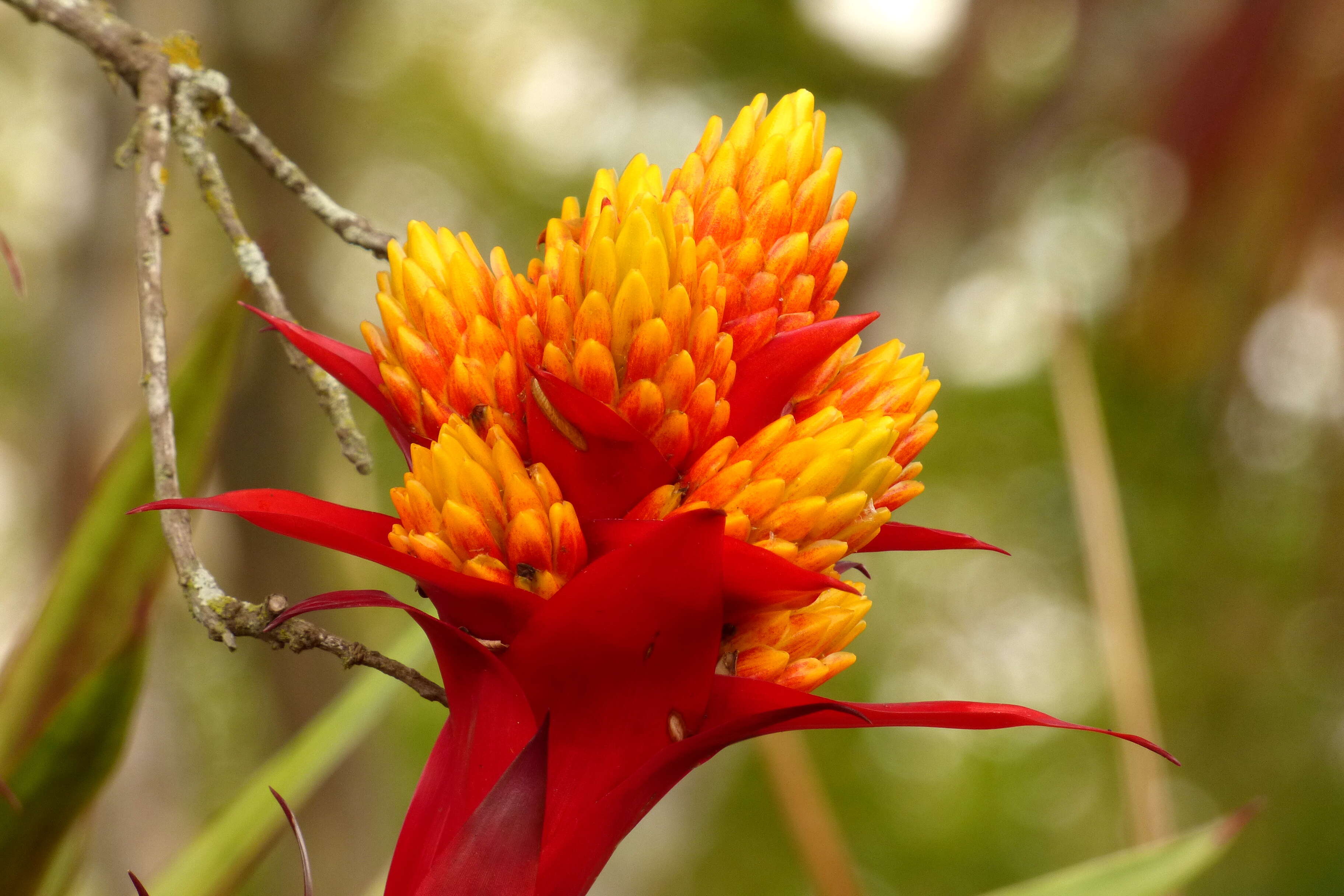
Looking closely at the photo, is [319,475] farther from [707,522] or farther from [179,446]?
[707,522]

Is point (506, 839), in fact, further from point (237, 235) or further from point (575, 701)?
point (237, 235)

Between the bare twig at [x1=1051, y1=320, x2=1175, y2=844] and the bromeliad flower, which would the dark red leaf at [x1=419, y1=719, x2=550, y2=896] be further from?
the bare twig at [x1=1051, y1=320, x2=1175, y2=844]

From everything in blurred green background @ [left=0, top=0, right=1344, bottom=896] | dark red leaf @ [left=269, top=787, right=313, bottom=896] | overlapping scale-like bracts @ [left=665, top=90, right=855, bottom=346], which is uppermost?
blurred green background @ [left=0, top=0, right=1344, bottom=896]

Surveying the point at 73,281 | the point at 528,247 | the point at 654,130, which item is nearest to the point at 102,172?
the point at 73,281

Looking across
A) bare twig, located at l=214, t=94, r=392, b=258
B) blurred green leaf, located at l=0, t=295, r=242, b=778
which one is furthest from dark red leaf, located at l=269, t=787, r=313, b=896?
blurred green leaf, located at l=0, t=295, r=242, b=778

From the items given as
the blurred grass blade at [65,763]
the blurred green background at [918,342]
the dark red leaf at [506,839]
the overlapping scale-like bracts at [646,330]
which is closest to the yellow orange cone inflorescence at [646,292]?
the overlapping scale-like bracts at [646,330]

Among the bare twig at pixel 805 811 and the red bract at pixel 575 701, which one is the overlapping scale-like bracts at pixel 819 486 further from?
the bare twig at pixel 805 811
